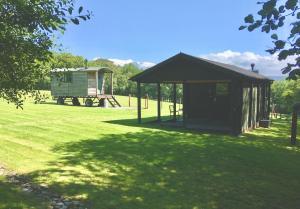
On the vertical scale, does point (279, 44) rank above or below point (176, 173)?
A: above

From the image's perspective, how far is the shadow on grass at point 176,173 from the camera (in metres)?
7.32

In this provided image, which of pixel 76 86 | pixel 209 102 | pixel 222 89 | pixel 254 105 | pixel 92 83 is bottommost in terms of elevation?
pixel 254 105

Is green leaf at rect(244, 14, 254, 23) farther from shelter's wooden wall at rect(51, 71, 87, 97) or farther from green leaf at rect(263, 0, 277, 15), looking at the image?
shelter's wooden wall at rect(51, 71, 87, 97)

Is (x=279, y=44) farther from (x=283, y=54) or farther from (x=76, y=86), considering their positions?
(x=76, y=86)

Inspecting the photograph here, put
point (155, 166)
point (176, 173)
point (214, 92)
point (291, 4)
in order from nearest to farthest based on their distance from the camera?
point (291, 4)
point (176, 173)
point (155, 166)
point (214, 92)

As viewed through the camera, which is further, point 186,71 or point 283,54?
point 186,71

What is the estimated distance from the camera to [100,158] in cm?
1093

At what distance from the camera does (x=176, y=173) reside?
9367 millimetres

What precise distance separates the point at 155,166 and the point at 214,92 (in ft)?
42.1

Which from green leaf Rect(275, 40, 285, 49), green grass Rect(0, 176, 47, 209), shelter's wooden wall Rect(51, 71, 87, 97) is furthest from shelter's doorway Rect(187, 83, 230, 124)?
green leaf Rect(275, 40, 285, 49)

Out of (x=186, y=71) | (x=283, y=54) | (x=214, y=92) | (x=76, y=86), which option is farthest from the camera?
(x=76, y=86)

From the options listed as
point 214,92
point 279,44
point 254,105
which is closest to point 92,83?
point 214,92

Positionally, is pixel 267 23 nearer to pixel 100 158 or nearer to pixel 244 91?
pixel 100 158

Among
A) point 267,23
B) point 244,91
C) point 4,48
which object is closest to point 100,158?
point 4,48
